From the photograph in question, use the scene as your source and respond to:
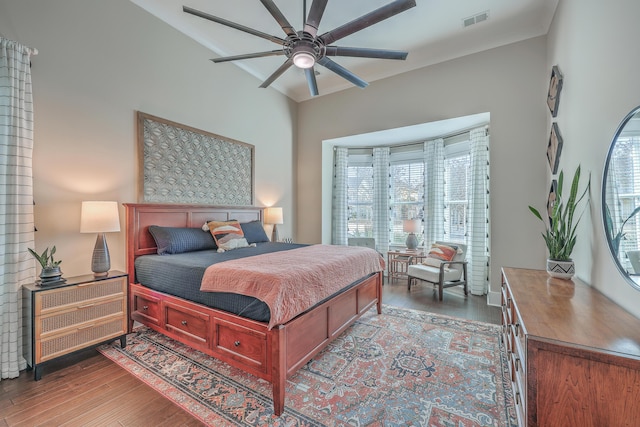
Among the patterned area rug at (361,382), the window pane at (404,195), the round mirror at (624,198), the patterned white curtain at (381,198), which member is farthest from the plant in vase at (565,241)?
the patterned white curtain at (381,198)

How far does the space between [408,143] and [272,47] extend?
10.3ft

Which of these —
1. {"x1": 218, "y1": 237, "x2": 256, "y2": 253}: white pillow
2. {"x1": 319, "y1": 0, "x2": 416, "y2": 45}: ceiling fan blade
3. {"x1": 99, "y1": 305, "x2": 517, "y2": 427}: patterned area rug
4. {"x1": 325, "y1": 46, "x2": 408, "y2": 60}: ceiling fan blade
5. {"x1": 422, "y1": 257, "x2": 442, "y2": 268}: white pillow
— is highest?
{"x1": 319, "y1": 0, "x2": 416, "y2": 45}: ceiling fan blade

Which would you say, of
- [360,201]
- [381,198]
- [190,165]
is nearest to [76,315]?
[190,165]

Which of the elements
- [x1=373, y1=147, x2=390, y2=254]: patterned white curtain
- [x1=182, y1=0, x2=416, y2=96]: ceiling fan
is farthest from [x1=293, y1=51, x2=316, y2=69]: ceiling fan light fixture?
[x1=373, y1=147, x2=390, y2=254]: patterned white curtain

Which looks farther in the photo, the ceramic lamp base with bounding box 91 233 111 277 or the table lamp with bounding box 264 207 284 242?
the table lamp with bounding box 264 207 284 242

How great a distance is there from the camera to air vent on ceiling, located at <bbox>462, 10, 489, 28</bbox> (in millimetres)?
3152

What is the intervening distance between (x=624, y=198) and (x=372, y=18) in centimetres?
200

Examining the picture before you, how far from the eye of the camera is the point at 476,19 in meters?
3.23

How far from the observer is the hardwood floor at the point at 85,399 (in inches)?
65.2

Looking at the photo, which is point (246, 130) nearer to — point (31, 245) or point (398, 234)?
point (31, 245)

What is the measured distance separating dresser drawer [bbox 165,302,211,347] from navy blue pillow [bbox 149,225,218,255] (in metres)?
0.79

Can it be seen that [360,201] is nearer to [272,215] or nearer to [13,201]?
[272,215]

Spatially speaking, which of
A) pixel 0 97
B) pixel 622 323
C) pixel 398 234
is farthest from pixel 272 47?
pixel 622 323

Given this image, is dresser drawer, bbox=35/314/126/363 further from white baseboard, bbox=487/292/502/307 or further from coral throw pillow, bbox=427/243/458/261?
white baseboard, bbox=487/292/502/307
